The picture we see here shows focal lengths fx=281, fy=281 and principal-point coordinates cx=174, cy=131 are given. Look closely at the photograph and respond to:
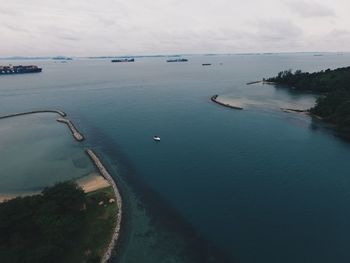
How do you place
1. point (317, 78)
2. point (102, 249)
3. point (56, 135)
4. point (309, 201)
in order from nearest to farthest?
1. point (102, 249)
2. point (309, 201)
3. point (56, 135)
4. point (317, 78)

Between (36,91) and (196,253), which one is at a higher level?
(196,253)

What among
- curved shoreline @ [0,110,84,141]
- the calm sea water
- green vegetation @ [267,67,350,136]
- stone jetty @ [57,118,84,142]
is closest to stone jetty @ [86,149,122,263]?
the calm sea water

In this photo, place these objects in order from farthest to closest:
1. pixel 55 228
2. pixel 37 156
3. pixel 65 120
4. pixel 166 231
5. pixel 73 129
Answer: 1. pixel 65 120
2. pixel 73 129
3. pixel 37 156
4. pixel 166 231
5. pixel 55 228

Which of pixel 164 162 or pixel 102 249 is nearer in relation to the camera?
pixel 102 249

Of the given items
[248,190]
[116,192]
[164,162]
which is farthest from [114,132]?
[248,190]

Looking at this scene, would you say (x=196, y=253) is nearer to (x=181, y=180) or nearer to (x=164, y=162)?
(x=181, y=180)

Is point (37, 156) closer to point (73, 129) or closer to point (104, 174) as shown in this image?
point (73, 129)

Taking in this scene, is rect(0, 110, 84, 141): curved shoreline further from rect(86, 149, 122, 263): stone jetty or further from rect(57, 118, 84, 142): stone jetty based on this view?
rect(86, 149, 122, 263): stone jetty

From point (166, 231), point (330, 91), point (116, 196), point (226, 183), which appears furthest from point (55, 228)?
point (330, 91)
